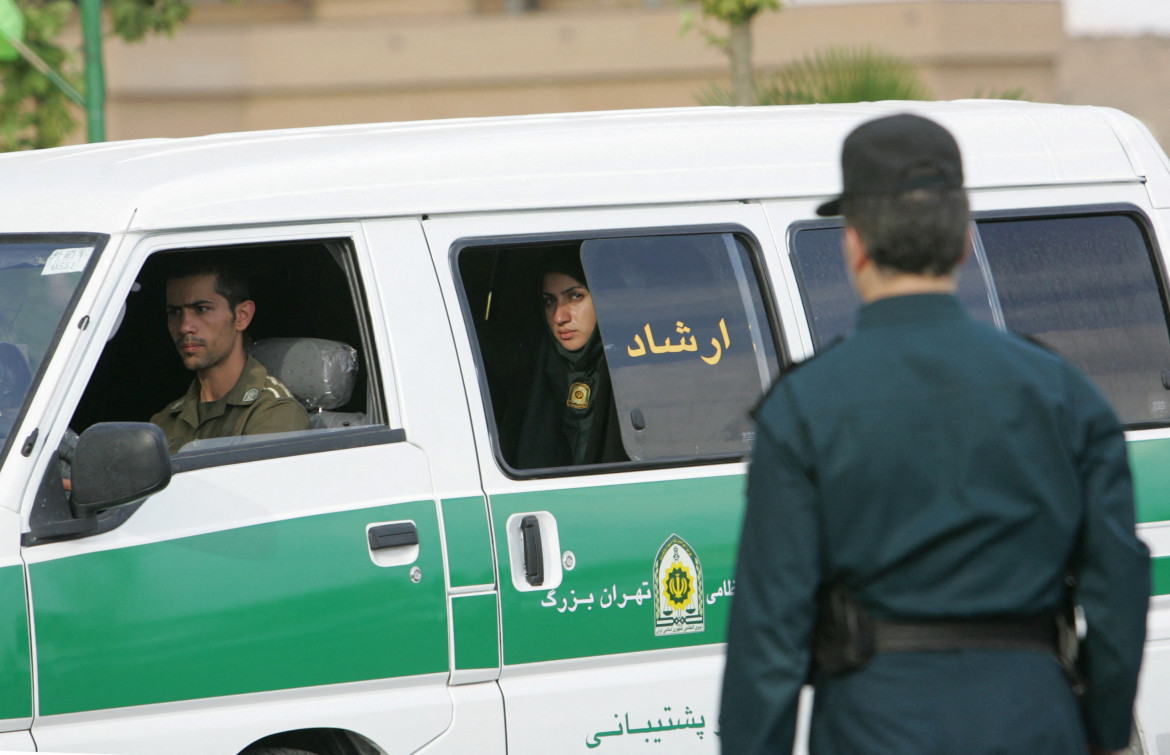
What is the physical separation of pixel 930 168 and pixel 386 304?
1.81 metres

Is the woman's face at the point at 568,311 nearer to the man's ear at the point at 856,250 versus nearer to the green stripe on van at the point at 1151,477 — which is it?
the green stripe on van at the point at 1151,477

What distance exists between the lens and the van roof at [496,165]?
3.61m

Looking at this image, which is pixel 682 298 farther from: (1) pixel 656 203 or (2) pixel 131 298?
(2) pixel 131 298

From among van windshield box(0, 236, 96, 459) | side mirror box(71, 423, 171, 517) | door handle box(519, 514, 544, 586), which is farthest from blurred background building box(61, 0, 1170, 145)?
side mirror box(71, 423, 171, 517)

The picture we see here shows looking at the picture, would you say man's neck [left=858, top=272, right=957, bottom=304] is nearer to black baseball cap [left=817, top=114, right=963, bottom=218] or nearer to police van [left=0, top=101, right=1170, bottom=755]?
black baseball cap [left=817, top=114, right=963, bottom=218]

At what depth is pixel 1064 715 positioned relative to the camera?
2.24 meters

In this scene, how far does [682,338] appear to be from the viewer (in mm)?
4023

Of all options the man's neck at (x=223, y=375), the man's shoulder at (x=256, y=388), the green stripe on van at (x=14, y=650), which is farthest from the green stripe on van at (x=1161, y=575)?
the green stripe on van at (x=14, y=650)

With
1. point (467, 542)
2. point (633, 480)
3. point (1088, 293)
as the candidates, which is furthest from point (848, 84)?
point (467, 542)

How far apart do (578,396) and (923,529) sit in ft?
7.16

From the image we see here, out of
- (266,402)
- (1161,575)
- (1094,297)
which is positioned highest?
(1094,297)

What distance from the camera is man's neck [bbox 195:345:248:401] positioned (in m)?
4.20

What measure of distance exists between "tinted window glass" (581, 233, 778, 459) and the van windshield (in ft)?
4.40

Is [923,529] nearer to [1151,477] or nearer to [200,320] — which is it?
[1151,477]
